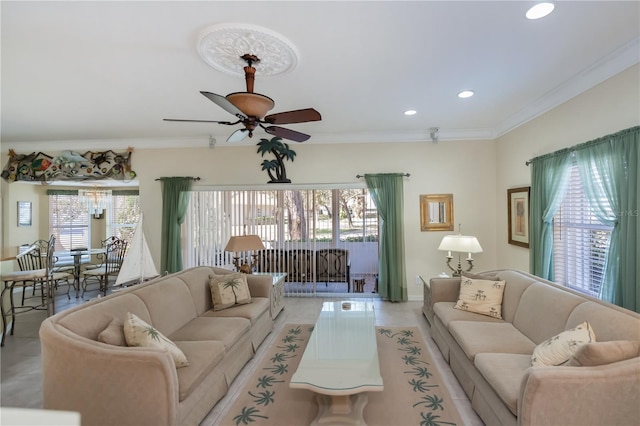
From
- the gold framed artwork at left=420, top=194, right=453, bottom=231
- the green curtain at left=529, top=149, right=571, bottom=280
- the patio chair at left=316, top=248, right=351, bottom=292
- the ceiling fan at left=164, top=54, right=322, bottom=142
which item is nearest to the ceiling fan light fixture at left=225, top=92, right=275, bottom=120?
the ceiling fan at left=164, top=54, right=322, bottom=142

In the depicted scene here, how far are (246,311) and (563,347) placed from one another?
271cm

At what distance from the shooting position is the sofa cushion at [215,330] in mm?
2629

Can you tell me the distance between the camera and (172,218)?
5.33 meters

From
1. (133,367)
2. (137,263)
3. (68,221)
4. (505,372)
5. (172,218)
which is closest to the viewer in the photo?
(133,367)

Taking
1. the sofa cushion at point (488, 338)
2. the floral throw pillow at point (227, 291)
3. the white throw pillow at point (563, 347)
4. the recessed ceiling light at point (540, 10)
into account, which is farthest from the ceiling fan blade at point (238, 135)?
the white throw pillow at point (563, 347)

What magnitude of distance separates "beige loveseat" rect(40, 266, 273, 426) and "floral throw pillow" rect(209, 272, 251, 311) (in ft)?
1.93

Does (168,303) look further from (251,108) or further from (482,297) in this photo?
(482,297)

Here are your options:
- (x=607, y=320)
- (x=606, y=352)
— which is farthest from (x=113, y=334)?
(x=607, y=320)

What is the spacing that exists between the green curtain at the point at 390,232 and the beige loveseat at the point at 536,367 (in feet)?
5.11

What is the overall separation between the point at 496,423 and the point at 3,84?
5250 mm

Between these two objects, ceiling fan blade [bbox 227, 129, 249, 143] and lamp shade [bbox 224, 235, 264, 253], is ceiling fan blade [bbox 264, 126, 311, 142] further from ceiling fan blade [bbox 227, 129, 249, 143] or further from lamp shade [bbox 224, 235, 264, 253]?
lamp shade [bbox 224, 235, 264, 253]

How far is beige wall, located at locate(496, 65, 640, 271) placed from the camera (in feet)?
8.43

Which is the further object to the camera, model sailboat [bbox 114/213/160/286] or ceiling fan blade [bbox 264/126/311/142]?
model sailboat [bbox 114/213/160/286]

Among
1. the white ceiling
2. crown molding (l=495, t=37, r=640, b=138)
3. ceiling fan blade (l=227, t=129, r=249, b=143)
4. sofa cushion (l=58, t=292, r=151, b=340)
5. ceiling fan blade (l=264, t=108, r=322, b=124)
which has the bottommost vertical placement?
sofa cushion (l=58, t=292, r=151, b=340)
